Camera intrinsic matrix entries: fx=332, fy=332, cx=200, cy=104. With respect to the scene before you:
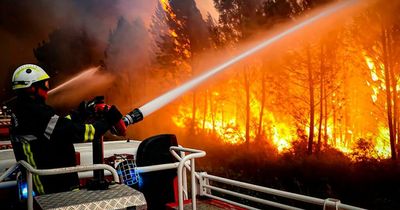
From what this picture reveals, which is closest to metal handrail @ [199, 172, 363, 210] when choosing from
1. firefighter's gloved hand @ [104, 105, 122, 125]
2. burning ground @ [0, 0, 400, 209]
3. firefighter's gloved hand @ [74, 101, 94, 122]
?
firefighter's gloved hand @ [104, 105, 122, 125]

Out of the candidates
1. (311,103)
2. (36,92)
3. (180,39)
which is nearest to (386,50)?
(311,103)

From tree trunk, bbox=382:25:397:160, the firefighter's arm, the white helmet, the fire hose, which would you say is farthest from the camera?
tree trunk, bbox=382:25:397:160

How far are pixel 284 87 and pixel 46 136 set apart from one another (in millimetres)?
18660

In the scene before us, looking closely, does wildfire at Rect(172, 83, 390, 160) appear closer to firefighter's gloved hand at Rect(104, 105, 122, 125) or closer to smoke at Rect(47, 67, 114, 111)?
smoke at Rect(47, 67, 114, 111)

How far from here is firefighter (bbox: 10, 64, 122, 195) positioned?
10.4 feet

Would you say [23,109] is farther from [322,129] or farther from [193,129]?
[193,129]

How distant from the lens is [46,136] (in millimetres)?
3168

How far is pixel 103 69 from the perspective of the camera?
39.5 m

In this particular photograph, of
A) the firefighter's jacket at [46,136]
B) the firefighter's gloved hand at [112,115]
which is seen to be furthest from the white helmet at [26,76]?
the firefighter's gloved hand at [112,115]

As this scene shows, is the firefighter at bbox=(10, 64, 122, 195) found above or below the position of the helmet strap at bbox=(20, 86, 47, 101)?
below

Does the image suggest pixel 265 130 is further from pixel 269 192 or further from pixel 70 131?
pixel 70 131

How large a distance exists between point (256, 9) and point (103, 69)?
23.3 meters

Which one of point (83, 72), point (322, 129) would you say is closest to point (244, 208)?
point (322, 129)

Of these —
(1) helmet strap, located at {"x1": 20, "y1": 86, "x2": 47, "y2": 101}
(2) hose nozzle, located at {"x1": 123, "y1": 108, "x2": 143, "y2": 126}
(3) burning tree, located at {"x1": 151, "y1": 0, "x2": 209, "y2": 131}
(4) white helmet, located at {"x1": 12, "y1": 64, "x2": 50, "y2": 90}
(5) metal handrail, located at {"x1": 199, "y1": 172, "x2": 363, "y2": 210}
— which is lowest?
(5) metal handrail, located at {"x1": 199, "y1": 172, "x2": 363, "y2": 210}
